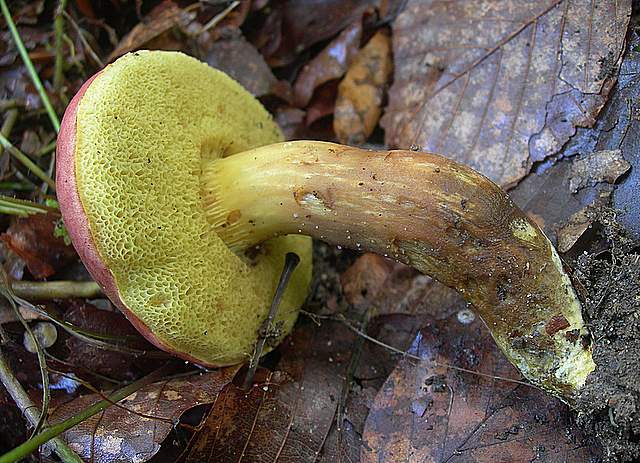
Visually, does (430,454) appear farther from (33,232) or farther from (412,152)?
(33,232)

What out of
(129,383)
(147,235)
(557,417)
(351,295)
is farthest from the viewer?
(351,295)

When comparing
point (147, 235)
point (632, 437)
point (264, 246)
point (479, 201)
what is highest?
point (147, 235)

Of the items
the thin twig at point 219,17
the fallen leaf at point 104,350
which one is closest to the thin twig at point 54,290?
the fallen leaf at point 104,350

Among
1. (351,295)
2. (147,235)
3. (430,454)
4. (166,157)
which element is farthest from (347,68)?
(430,454)

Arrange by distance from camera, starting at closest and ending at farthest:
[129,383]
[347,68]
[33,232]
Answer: [129,383]
[33,232]
[347,68]

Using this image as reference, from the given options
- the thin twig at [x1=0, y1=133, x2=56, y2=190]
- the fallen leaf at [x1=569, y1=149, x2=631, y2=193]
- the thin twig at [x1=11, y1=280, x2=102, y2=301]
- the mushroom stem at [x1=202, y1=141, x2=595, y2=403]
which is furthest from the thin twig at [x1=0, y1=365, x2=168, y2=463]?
the fallen leaf at [x1=569, y1=149, x2=631, y2=193]

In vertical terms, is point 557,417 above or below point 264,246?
below

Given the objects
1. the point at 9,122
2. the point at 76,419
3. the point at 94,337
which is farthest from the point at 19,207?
the point at 76,419
